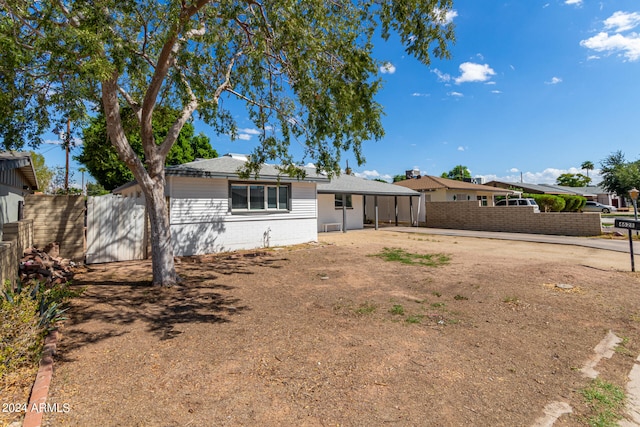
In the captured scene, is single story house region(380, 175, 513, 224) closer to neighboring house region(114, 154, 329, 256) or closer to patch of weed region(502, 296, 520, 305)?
neighboring house region(114, 154, 329, 256)

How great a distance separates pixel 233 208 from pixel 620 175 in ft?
133

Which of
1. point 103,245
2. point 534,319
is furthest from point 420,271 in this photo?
point 103,245

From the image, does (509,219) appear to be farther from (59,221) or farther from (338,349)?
(59,221)

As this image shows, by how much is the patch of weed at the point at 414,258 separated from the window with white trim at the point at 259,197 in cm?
471

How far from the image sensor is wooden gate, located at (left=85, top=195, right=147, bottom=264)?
9.31 meters

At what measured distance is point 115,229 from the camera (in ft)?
31.8

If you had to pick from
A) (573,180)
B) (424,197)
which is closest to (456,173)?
(573,180)

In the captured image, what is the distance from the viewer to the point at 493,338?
13.8 feet

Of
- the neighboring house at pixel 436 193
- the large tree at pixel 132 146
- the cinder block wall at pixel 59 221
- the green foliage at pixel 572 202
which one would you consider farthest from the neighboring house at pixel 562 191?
the cinder block wall at pixel 59 221

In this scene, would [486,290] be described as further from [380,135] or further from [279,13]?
[279,13]

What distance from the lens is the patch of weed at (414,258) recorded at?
31.6 feet

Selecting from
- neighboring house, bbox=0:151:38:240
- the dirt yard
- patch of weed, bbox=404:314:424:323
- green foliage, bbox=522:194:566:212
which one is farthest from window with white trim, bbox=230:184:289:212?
green foliage, bbox=522:194:566:212

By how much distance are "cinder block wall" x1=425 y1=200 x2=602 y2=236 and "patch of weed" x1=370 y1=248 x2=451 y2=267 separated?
35.4 ft

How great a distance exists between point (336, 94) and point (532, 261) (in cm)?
822
